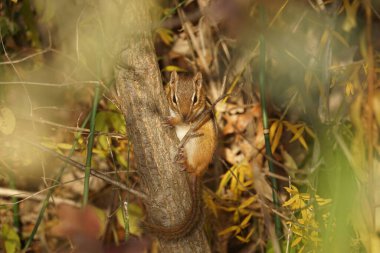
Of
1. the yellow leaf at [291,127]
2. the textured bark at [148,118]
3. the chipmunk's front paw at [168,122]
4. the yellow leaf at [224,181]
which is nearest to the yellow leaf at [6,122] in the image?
the textured bark at [148,118]

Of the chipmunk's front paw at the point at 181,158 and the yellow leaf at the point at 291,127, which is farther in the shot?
the yellow leaf at the point at 291,127

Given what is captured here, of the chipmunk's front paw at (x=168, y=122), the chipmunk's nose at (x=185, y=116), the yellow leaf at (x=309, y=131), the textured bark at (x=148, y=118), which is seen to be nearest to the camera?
the textured bark at (x=148, y=118)

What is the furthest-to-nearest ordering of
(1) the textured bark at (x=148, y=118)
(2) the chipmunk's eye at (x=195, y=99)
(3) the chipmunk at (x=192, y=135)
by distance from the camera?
1. (2) the chipmunk's eye at (x=195, y=99)
2. (3) the chipmunk at (x=192, y=135)
3. (1) the textured bark at (x=148, y=118)

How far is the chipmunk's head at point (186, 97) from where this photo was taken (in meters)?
2.06

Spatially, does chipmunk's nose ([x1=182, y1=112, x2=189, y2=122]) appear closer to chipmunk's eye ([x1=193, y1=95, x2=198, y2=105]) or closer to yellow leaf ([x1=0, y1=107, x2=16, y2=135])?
chipmunk's eye ([x1=193, y1=95, x2=198, y2=105])

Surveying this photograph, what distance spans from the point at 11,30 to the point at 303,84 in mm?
1628

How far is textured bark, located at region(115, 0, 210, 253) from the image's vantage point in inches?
67.1

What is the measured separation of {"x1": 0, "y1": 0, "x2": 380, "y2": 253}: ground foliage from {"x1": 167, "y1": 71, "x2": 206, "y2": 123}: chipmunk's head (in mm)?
143

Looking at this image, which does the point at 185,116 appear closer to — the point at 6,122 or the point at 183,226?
the point at 183,226

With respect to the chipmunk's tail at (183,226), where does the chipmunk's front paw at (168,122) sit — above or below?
above

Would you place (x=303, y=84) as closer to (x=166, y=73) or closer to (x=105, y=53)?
(x=166, y=73)

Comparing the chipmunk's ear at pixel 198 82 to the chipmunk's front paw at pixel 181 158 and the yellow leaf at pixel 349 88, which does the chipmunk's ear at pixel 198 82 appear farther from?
the yellow leaf at pixel 349 88

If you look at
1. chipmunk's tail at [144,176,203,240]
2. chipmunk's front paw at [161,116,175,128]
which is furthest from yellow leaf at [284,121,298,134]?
chipmunk's front paw at [161,116,175,128]

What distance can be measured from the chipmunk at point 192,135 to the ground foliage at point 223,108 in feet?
0.50
